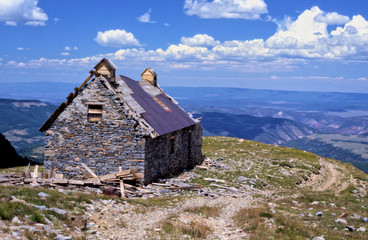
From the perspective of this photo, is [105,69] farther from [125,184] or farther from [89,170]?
[125,184]

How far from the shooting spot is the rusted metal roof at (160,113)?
30.6 metres

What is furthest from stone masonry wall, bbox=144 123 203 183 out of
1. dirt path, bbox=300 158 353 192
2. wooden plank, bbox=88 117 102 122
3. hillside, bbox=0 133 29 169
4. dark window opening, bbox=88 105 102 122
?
hillside, bbox=0 133 29 169

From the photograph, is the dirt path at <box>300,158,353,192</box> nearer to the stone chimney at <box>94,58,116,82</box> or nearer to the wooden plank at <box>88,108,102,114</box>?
the wooden plank at <box>88,108,102,114</box>

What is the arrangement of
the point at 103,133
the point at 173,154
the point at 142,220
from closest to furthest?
the point at 142,220 < the point at 103,133 < the point at 173,154

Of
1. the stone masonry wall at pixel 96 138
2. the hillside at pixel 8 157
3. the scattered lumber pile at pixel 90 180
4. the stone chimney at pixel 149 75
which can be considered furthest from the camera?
the hillside at pixel 8 157

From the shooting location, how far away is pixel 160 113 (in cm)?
3453

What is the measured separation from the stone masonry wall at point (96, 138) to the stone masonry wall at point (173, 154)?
1418 millimetres

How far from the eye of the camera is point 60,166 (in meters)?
29.1

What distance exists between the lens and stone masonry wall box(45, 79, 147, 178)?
90.7 feet

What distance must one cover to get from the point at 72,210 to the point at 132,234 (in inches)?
121

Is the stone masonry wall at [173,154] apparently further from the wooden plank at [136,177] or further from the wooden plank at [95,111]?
the wooden plank at [95,111]

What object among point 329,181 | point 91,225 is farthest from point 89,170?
point 329,181

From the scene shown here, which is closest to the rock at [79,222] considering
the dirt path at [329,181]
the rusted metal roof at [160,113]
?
the rusted metal roof at [160,113]

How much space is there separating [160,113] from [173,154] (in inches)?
172
